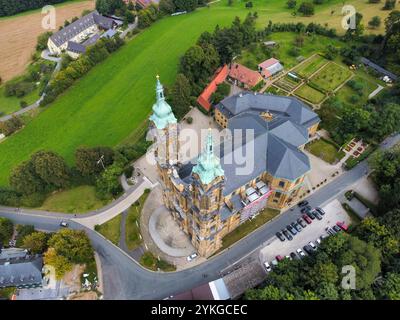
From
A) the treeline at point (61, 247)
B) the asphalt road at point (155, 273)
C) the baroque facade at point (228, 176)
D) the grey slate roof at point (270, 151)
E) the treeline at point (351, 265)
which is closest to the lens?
the baroque facade at point (228, 176)

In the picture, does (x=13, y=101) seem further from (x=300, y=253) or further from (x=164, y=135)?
(x=300, y=253)

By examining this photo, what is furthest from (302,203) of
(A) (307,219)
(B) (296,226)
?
(B) (296,226)

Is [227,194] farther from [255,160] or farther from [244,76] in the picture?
[244,76]

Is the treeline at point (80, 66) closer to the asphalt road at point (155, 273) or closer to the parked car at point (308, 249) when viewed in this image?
the asphalt road at point (155, 273)

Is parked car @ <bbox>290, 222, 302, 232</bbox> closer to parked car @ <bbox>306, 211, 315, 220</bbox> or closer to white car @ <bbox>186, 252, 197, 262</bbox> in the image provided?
parked car @ <bbox>306, 211, 315, 220</bbox>

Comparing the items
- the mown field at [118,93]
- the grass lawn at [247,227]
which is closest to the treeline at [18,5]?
the mown field at [118,93]

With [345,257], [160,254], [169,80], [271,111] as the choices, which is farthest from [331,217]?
[169,80]
